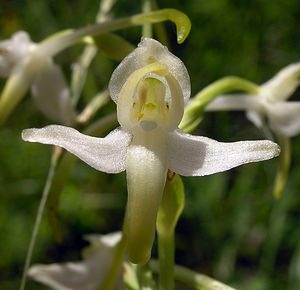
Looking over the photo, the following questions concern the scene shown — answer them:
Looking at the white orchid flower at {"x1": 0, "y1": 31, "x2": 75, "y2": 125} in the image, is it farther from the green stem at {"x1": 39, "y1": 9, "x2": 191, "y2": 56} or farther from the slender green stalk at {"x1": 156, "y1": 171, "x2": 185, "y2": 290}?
the slender green stalk at {"x1": 156, "y1": 171, "x2": 185, "y2": 290}

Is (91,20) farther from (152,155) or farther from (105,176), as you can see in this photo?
(152,155)

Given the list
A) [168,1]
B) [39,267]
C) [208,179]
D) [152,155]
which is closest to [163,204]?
[152,155]

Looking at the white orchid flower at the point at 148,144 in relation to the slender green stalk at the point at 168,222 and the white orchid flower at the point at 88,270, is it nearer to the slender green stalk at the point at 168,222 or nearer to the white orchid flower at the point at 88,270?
the slender green stalk at the point at 168,222

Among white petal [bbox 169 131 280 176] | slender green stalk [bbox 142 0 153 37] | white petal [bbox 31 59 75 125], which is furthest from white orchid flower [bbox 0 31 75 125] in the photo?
white petal [bbox 169 131 280 176]

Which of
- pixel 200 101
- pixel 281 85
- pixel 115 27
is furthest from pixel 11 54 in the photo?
pixel 281 85

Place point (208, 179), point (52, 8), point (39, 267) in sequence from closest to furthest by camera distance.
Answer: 1. point (39, 267)
2. point (208, 179)
3. point (52, 8)

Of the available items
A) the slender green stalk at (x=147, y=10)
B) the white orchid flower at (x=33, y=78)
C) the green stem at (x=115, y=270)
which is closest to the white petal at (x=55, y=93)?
the white orchid flower at (x=33, y=78)
